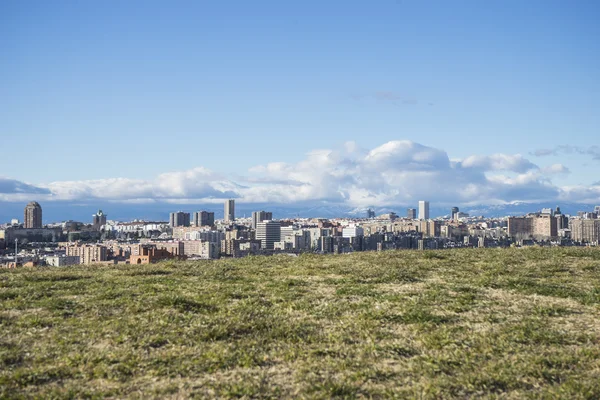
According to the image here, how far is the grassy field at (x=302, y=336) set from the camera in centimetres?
866

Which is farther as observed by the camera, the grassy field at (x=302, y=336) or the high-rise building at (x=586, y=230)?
the high-rise building at (x=586, y=230)

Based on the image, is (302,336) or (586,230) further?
(586,230)

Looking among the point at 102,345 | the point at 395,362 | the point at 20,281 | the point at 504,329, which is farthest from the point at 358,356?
the point at 20,281

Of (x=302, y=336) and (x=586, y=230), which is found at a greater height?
(x=302, y=336)

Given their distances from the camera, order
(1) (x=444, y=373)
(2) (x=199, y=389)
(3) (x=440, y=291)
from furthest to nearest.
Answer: (3) (x=440, y=291) < (1) (x=444, y=373) < (2) (x=199, y=389)

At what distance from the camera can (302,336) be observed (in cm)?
1123

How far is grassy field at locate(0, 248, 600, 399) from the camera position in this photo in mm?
8664

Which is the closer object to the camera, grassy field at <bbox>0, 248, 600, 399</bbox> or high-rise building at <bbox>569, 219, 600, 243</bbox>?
grassy field at <bbox>0, 248, 600, 399</bbox>

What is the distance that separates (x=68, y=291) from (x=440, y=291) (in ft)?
32.6

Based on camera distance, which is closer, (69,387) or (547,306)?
(69,387)

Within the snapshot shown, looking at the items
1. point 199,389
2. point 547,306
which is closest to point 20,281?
point 199,389

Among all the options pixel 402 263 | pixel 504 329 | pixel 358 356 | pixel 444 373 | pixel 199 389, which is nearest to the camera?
pixel 199 389

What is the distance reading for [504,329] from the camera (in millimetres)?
11867

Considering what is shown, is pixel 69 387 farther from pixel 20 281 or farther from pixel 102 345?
pixel 20 281
